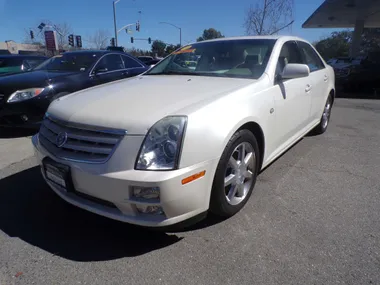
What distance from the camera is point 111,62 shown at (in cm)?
580

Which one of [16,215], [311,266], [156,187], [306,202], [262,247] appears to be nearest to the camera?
[156,187]

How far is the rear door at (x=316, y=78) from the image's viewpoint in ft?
12.3

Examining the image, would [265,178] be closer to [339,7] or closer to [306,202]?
[306,202]

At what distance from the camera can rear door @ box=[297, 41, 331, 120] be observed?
376 centimetres

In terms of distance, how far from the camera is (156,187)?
1.70 metres

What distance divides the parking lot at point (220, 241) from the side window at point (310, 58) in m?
1.70

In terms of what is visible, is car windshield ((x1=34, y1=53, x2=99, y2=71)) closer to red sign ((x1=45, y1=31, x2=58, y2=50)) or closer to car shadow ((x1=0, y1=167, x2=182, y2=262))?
car shadow ((x1=0, y1=167, x2=182, y2=262))

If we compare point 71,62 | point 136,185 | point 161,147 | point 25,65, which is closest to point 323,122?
point 161,147

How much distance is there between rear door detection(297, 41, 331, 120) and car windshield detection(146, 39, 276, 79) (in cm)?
98

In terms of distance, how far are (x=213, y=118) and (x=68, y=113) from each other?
1.12m

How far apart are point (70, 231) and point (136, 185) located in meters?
0.92

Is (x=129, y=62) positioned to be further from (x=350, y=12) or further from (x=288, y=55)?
(x=350, y=12)

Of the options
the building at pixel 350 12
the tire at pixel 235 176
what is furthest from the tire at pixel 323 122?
the building at pixel 350 12

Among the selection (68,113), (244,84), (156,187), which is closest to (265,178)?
(244,84)
